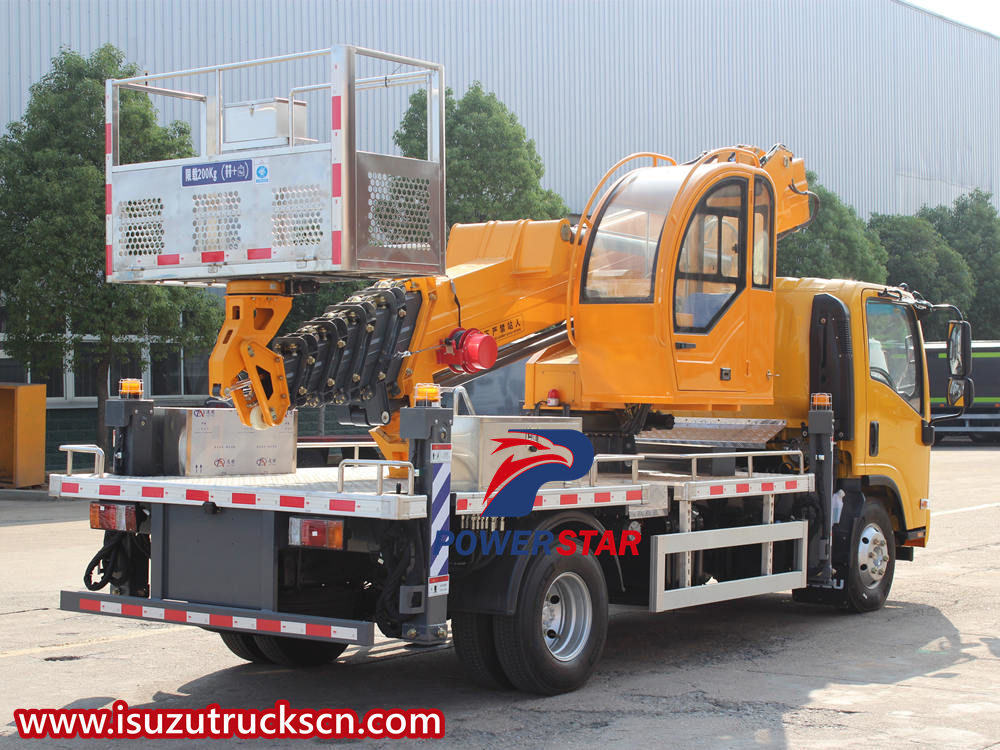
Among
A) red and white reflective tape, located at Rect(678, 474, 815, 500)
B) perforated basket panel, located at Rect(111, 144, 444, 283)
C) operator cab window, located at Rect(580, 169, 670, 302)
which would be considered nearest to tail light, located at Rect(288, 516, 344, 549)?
perforated basket panel, located at Rect(111, 144, 444, 283)

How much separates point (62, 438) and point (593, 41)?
1974cm

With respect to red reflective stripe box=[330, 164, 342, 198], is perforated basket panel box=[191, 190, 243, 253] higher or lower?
lower

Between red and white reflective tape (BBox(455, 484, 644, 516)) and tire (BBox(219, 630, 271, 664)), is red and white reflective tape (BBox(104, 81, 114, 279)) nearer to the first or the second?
tire (BBox(219, 630, 271, 664))

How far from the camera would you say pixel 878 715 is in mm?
7051

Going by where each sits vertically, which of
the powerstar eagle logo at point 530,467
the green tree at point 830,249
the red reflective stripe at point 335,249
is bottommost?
the powerstar eagle logo at point 530,467

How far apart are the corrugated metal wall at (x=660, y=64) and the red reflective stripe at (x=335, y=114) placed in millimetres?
20098

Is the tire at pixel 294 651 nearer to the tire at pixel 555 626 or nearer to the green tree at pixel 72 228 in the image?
the tire at pixel 555 626

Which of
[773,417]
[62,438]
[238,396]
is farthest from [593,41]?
[238,396]

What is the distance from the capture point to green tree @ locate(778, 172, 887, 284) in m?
37.2

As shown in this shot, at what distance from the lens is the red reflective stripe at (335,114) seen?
7012 millimetres

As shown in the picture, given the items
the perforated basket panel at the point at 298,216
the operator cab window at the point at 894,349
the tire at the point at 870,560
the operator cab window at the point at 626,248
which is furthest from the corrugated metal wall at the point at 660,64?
the perforated basket panel at the point at 298,216

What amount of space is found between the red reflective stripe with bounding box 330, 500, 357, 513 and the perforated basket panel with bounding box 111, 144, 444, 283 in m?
1.30

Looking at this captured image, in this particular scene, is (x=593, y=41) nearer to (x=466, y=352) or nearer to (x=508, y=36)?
(x=508, y=36)

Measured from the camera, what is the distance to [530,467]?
721 centimetres
